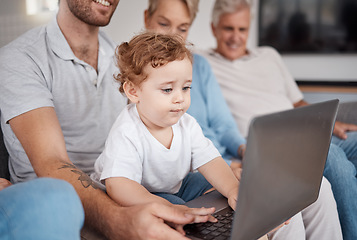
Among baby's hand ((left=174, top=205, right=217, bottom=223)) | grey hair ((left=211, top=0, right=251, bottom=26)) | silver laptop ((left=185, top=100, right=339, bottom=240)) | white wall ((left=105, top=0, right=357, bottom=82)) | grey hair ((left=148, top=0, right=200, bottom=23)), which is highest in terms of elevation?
grey hair ((left=148, top=0, right=200, bottom=23))

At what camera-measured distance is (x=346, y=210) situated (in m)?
1.33

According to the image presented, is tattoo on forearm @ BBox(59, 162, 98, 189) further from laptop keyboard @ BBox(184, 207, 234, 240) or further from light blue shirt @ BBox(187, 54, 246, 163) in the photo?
light blue shirt @ BBox(187, 54, 246, 163)

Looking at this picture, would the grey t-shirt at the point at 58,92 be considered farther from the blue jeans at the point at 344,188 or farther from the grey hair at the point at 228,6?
the grey hair at the point at 228,6

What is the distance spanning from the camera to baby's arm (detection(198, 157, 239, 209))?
0.95 metres

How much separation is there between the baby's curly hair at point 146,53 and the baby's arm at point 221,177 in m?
0.29

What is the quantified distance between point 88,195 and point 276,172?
0.44 meters

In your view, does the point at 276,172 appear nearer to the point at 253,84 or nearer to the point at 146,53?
the point at 146,53

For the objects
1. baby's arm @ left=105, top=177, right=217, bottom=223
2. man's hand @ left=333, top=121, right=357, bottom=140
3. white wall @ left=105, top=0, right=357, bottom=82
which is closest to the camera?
baby's arm @ left=105, top=177, right=217, bottom=223

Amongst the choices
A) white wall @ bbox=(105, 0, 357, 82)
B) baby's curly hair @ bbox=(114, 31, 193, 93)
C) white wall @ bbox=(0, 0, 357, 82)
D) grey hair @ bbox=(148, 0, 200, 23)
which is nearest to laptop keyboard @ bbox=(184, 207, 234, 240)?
baby's curly hair @ bbox=(114, 31, 193, 93)

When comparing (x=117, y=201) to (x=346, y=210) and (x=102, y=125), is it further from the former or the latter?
(x=346, y=210)

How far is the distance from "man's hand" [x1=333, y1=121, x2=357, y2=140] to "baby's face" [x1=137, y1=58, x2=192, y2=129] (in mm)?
1039

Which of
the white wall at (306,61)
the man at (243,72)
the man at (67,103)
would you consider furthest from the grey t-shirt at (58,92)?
the white wall at (306,61)

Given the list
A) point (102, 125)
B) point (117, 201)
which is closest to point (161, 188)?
point (117, 201)

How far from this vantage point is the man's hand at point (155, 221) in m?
0.74
